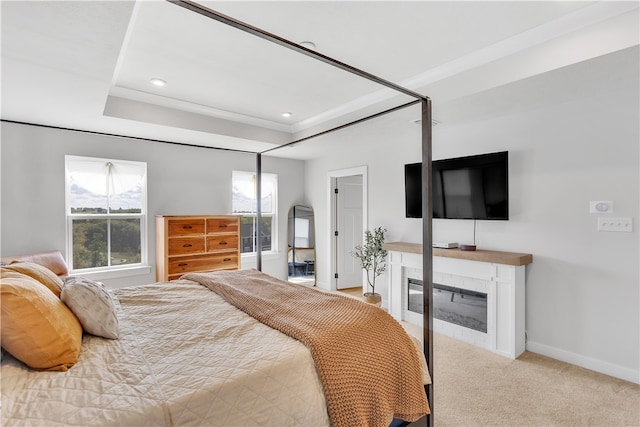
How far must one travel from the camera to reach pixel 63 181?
12.1 feet

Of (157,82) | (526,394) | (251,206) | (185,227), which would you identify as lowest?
(526,394)

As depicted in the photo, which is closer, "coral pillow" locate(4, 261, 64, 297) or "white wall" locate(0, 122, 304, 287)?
"coral pillow" locate(4, 261, 64, 297)

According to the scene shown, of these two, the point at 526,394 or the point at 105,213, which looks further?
the point at 105,213

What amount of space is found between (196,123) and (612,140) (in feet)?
13.4

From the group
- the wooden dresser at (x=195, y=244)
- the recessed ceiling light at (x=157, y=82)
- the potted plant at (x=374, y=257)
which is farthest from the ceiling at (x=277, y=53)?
the potted plant at (x=374, y=257)

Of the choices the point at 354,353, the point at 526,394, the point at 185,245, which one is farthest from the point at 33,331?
the point at 185,245

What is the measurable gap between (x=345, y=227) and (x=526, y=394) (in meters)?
3.58

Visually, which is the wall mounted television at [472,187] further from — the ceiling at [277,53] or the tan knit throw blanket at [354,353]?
the tan knit throw blanket at [354,353]

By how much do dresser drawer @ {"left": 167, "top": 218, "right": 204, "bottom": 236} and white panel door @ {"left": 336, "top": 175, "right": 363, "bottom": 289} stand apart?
2.29 m

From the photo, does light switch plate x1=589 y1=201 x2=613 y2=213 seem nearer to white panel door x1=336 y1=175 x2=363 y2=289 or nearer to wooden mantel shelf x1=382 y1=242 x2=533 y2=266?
wooden mantel shelf x1=382 y1=242 x2=533 y2=266

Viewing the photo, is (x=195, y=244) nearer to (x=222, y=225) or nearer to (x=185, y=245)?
(x=185, y=245)

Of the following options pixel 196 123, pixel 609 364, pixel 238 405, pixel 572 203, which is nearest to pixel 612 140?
pixel 572 203

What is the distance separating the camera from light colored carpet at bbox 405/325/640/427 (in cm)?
206

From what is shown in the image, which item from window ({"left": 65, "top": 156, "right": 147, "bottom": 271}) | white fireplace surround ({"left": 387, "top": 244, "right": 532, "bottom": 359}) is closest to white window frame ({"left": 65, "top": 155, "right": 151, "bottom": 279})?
window ({"left": 65, "top": 156, "right": 147, "bottom": 271})
